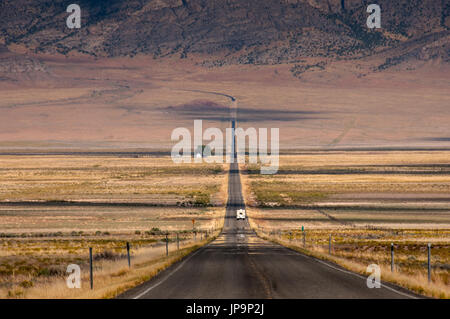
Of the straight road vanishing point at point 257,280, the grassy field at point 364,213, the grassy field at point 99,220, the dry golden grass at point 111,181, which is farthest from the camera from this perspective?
the dry golden grass at point 111,181

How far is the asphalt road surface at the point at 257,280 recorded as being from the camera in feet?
55.7

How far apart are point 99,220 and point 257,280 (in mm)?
46869

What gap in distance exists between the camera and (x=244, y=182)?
120 m

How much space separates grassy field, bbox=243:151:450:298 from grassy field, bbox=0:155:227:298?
19.8ft

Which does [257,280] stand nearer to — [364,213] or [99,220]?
[99,220]

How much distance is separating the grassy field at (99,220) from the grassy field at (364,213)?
6.05 meters

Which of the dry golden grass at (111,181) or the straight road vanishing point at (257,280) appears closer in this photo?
the straight road vanishing point at (257,280)

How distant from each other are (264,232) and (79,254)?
24.6 m

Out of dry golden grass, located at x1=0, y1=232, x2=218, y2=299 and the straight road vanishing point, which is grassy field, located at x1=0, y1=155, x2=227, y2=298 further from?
the straight road vanishing point

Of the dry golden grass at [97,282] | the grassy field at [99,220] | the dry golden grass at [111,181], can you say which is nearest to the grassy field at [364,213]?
the grassy field at [99,220]

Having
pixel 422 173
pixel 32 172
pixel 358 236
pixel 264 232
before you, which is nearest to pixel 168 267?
pixel 358 236

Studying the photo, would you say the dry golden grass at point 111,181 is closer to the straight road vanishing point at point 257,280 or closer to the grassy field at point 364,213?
the grassy field at point 364,213

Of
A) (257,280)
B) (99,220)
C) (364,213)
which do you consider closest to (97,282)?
(257,280)
